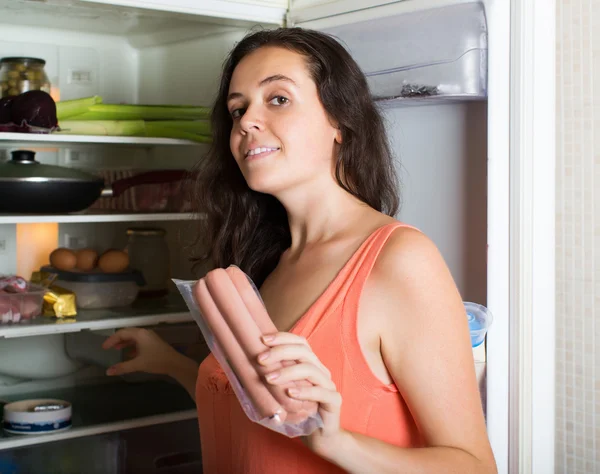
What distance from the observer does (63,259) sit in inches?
81.1

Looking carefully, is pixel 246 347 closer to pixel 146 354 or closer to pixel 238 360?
pixel 238 360

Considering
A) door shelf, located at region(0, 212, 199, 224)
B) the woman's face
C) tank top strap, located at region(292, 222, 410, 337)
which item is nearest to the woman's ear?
the woman's face

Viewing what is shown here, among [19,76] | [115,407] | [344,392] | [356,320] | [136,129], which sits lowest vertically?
[115,407]

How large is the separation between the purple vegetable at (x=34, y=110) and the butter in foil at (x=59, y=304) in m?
0.41

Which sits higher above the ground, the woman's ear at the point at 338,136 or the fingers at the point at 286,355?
the woman's ear at the point at 338,136

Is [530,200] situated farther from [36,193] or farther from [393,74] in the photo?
[36,193]

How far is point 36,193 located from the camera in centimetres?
180

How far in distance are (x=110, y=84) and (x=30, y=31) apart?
0.91 ft

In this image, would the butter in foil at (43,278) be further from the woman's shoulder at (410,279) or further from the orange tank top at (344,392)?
the woman's shoulder at (410,279)

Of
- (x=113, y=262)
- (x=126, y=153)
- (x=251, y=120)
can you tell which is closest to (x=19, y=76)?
(x=126, y=153)

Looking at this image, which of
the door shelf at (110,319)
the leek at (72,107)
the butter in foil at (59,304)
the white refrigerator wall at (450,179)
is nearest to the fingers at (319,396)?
the white refrigerator wall at (450,179)

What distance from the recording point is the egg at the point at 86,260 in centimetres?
208

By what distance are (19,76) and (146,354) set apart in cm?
79

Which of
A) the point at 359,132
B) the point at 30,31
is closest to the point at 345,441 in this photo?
the point at 359,132
